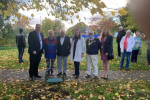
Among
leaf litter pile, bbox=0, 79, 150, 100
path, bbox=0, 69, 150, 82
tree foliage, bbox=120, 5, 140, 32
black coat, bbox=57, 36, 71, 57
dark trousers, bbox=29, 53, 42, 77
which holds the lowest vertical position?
leaf litter pile, bbox=0, 79, 150, 100

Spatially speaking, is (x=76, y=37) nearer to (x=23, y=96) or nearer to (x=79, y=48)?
(x=79, y=48)

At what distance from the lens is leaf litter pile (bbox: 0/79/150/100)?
402 centimetres

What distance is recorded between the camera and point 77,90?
4.50m

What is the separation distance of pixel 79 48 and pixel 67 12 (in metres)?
1.54

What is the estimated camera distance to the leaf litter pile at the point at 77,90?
402 centimetres

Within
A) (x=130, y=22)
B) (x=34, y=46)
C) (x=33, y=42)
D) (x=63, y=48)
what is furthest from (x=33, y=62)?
(x=130, y=22)

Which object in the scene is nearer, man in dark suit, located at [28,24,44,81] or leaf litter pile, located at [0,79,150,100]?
leaf litter pile, located at [0,79,150,100]

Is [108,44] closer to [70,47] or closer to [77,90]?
[70,47]

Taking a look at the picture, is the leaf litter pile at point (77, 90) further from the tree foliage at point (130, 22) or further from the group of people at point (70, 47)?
the tree foliage at point (130, 22)

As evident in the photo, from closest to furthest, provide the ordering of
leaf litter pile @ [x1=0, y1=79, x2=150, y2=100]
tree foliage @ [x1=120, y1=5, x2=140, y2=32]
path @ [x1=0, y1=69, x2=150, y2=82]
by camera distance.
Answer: tree foliage @ [x1=120, y1=5, x2=140, y2=32], leaf litter pile @ [x1=0, y1=79, x2=150, y2=100], path @ [x1=0, y1=69, x2=150, y2=82]

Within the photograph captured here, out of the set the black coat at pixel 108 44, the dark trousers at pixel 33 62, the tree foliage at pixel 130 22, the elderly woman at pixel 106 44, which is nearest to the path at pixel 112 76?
the dark trousers at pixel 33 62

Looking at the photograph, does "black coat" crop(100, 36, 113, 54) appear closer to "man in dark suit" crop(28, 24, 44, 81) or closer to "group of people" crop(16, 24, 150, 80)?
"group of people" crop(16, 24, 150, 80)

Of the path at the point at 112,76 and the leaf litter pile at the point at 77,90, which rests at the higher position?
the path at the point at 112,76

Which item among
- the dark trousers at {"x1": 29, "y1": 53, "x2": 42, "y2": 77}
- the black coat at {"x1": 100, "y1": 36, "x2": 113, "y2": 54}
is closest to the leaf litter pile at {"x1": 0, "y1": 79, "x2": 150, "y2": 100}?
the dark trousers at {"x1": 29, "y1": 53, "x2": 42, "y2": 77}
